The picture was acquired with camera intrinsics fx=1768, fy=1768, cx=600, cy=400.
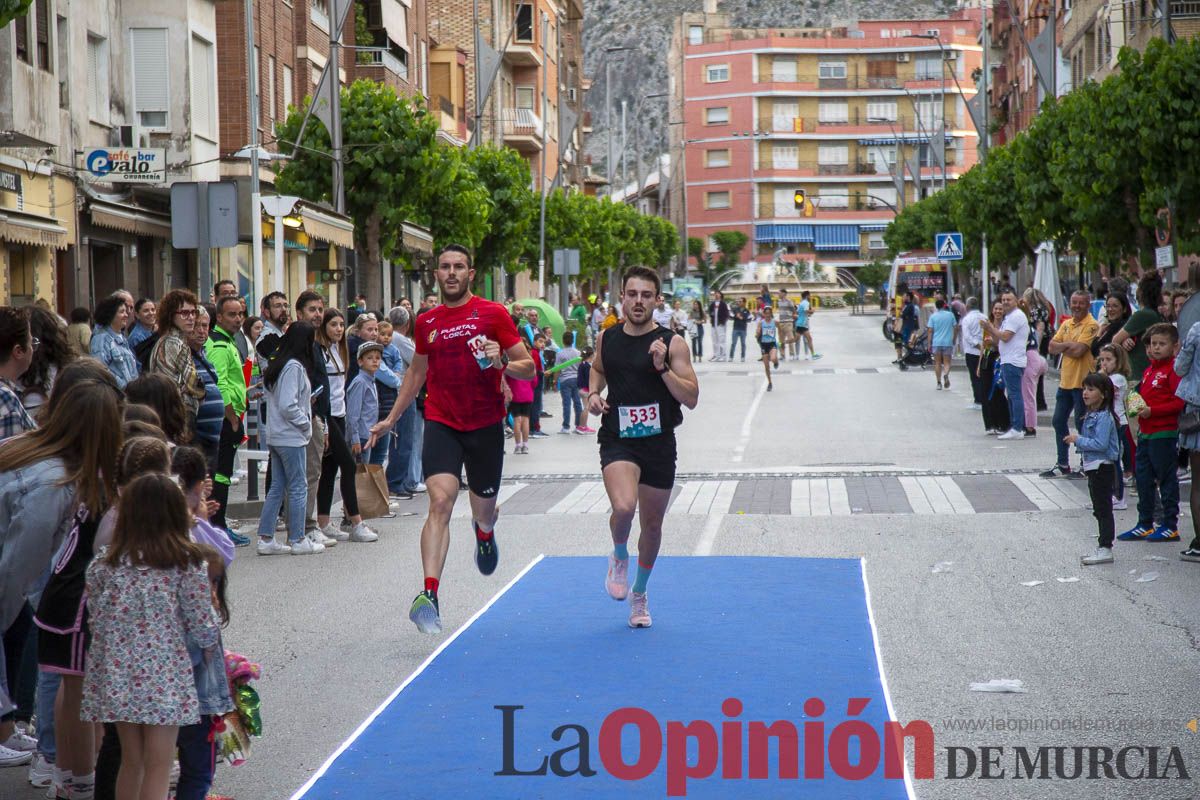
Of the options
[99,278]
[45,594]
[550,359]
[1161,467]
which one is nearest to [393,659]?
[45,594]

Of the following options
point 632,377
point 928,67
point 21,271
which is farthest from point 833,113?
point 632,377

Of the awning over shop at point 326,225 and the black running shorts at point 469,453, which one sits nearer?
the black running shorts at point 469,453

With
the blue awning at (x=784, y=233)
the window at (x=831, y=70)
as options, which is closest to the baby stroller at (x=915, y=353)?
the blue awning at (x=784, y=233)

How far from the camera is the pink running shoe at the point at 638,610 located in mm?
9484

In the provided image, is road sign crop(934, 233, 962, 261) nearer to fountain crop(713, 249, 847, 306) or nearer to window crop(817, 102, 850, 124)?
fountain crop(713, 249, 847, 306)

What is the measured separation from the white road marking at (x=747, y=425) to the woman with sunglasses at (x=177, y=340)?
9.68 metres

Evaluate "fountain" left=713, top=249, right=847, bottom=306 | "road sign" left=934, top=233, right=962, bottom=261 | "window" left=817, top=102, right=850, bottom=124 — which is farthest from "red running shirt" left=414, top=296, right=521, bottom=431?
"window" left=817, top=102, right=850, bottom=124

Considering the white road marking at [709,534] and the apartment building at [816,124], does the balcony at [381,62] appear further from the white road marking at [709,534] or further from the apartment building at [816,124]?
the apartment building at [816,124]

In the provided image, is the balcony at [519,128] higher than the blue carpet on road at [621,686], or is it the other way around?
the balcony at [519,128]

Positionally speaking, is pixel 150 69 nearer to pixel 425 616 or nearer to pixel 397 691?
pixel 425 616

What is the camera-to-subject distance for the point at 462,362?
9594 mm

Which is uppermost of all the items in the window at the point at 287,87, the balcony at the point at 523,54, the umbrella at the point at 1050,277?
the balcony at the point at 523,54

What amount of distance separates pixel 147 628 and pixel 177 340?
22.3 feet

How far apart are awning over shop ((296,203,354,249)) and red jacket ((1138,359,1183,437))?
19.1 m
